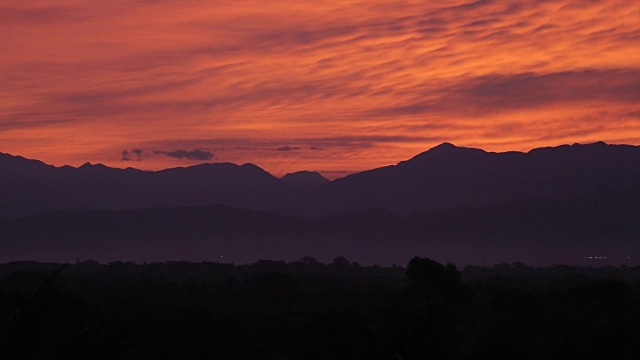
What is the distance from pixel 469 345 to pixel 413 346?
16.6 metres

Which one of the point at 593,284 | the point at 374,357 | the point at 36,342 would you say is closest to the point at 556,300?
the point at 593,284

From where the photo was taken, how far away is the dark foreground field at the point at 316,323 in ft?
51.8

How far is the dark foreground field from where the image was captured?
15.8 meters

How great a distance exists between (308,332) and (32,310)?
89.1ft

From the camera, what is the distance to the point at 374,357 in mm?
22391

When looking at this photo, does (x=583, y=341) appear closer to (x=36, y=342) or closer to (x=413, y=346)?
(x=413, y=346)

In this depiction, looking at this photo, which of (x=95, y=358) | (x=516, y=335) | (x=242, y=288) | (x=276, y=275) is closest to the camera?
(x=95, y=358)

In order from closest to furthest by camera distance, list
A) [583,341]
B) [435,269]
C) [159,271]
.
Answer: [583,341] → [435,269] → [159,271]

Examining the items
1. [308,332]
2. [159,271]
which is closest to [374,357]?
[308,332]

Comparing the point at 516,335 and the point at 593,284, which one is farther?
the point at 593,284

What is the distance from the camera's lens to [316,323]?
42094 mm

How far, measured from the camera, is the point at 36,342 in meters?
16.0

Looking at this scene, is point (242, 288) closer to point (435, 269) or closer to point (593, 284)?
point (435, 269)

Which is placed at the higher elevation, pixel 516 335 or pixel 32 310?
pixel 32 310
